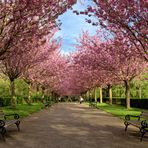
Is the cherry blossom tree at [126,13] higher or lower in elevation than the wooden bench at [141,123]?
higher

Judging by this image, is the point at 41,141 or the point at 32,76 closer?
the point at 41,141

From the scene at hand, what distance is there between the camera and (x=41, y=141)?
13172 mm

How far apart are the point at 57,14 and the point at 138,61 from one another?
19.6 metres

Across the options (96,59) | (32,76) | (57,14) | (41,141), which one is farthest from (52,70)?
(41,141)

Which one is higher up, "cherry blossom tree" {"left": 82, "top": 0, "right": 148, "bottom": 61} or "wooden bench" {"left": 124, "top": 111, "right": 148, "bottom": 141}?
"cherry blossom tree" {"left": 82, "top": 0, "right": 148, "bottom": 61}

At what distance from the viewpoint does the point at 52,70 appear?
52.5m

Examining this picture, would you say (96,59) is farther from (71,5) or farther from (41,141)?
(41,141)

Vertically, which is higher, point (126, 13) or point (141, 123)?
point (126, 13)

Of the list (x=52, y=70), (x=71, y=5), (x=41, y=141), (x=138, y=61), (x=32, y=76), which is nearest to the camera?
(x=41, y=141)

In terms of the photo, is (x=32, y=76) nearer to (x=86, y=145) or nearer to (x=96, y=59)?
(x=96, y=59)

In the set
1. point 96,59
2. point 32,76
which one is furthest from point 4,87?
point 96,59

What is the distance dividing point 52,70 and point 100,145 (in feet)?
133

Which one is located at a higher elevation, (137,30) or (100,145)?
(137,30)

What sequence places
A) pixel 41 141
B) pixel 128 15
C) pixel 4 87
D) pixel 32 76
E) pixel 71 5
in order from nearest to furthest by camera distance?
pixel 41 141
pixel 128 15
pixel 71 5
pixel 32 76
pixel 4 87
